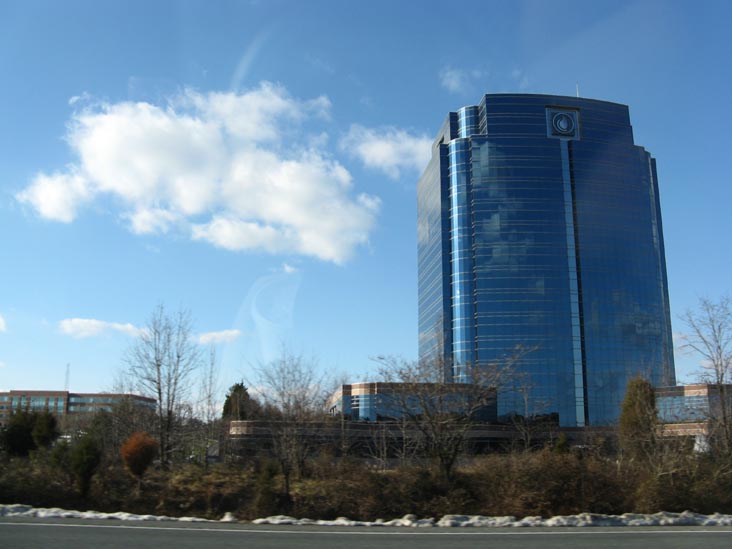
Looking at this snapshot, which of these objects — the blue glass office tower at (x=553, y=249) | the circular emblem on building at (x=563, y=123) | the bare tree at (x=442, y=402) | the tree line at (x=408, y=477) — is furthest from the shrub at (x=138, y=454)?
the circular emblem on building at (x=563, y=123)

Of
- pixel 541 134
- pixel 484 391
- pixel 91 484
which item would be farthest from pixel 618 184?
pixel 91 484

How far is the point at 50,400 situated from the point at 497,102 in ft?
464

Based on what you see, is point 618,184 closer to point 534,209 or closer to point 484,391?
point 534,209

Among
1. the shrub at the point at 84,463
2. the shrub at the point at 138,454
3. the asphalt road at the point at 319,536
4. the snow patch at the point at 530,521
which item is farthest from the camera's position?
the shrub at the point at 138,454

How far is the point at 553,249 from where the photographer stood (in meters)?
96.0

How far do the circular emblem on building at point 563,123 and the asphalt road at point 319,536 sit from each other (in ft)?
313

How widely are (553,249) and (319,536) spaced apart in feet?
296

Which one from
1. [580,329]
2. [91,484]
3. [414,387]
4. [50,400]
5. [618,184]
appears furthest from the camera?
[50,400]

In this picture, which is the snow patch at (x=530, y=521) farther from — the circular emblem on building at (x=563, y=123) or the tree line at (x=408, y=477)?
the circular emblem on building at (x=563, y=123)

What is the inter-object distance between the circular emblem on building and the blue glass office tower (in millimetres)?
197

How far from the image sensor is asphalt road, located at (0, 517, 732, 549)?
11.0 m

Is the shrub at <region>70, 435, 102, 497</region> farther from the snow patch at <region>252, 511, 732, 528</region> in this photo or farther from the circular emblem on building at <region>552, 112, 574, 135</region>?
the circular emblem on building at <region>552, 112, 574, 135</region>

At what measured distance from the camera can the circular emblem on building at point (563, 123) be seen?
330 ft

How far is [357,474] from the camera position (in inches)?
683
